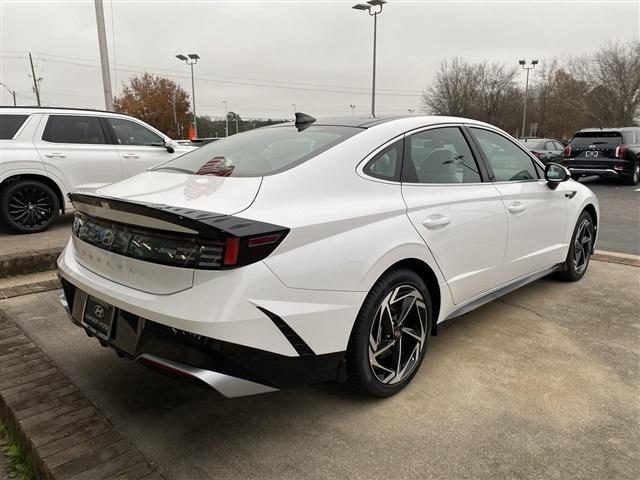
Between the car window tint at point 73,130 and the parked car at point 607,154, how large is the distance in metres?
12.6

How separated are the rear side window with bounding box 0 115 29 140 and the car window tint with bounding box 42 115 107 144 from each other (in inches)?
12.6

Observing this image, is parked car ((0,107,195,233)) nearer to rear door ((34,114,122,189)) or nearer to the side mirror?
rear door ((34,114,122,189))

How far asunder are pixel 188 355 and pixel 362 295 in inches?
32.7

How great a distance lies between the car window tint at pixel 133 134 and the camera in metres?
7.49

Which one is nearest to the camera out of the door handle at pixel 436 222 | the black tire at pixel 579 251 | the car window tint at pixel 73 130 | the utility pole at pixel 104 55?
the door handle at pixel 436 222

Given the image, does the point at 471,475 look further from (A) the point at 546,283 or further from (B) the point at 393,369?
(A) the point at 546,283

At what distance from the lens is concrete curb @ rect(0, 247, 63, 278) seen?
4.65 m

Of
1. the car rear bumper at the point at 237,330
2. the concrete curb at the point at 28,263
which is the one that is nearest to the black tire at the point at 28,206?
the concrete curb at the point at 28,263

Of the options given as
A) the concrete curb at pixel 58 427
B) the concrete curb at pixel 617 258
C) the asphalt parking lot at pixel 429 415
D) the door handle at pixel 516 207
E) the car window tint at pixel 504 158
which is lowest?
the asphalt parking lot at pixel 429 415

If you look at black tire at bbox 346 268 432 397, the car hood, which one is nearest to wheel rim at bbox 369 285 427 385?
black tire at bbox 346 268 432 397

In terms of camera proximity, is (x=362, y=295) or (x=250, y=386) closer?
(x=250, y=386)

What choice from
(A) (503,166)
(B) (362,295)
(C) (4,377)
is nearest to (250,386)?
(B) (362,295)

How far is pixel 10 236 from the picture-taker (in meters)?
6.52

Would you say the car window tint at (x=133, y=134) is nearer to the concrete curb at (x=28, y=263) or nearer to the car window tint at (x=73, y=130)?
the car window tint at (x=73, y=130)
